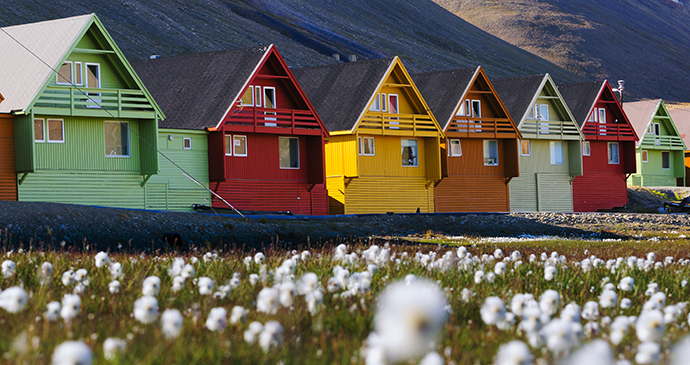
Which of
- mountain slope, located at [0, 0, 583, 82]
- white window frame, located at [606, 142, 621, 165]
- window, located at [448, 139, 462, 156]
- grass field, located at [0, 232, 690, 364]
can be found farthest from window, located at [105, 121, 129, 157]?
mountain slope, located at [0, 0, 583, 82]

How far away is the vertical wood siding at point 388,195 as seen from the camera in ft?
149

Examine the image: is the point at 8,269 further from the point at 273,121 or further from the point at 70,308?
the point at 273,121

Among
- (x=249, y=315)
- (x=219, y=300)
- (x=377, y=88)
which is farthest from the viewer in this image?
(x=377, y=88)

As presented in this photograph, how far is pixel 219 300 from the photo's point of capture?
9.05m

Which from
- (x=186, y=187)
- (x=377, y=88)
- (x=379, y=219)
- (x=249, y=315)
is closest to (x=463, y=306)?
(x=249, y=315)

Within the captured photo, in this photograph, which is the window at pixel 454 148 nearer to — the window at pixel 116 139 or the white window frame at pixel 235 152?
the white window frame at pixel 235 152

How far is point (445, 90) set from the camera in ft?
164

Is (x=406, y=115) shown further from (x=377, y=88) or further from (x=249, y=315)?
(x=249, y=315)

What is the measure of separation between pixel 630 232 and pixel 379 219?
10682 mm

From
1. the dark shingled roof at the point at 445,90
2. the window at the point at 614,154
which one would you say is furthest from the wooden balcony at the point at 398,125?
the window at the point at 614,154

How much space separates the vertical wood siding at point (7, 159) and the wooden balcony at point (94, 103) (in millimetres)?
1610

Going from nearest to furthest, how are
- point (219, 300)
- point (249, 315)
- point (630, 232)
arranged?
point (249, 315)
point (219, 300)
point (630, 232)

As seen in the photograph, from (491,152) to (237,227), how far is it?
25.2m

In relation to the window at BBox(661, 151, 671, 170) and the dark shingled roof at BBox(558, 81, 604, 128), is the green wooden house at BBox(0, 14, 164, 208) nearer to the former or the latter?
the dark shingled roof at BBox(558, 81, 604, 128)
